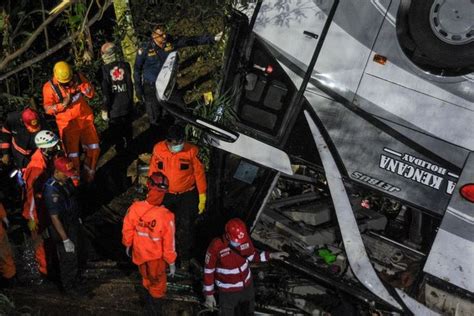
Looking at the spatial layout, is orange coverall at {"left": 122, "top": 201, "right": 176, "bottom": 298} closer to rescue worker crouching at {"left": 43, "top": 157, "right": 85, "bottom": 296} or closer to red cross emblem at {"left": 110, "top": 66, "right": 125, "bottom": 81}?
rescue worker crouching at {"left": 43, "top": 157, "right": 85, "bottom": 296}

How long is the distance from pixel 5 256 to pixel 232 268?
2.45m

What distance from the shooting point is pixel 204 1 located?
10.6 metres

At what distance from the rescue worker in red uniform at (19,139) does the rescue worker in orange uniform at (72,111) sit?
0.42 meters

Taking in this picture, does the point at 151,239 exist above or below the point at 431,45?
below

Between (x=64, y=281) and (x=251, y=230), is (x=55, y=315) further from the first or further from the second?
(x=251, y=230)

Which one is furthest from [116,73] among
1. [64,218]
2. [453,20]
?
[453,20]

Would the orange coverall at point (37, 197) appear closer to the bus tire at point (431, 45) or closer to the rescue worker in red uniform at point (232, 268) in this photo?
the rescue worker in red uniform at point (232, 268)

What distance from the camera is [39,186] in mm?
6297

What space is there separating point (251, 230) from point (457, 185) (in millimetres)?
2130

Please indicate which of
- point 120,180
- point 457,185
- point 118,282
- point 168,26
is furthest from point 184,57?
point 457,185

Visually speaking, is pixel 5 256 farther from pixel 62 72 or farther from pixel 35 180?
pixel 62 72

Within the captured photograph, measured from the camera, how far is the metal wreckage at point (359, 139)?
A: 5.11 metres

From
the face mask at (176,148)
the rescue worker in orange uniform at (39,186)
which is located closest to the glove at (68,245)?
the rescue worker in orange uniform at (39,186)

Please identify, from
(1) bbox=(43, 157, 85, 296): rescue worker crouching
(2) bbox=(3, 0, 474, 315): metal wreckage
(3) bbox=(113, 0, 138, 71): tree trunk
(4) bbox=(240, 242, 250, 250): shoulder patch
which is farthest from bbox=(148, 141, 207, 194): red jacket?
(3) bbox=(113, 0, 138, 71): tree trunk
